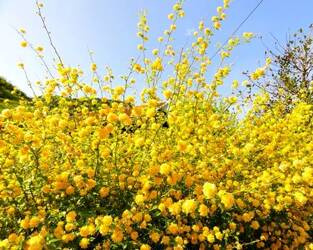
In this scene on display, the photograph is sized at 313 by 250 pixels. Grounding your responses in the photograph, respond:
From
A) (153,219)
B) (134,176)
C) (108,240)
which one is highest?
(134,176)

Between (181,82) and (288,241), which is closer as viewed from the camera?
(288,241)

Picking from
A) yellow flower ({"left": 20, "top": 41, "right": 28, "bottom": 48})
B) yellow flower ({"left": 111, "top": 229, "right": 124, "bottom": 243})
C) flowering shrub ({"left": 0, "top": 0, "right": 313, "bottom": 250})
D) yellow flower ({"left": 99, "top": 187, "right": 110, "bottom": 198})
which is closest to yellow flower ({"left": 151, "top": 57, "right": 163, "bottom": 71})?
flowering shrub ({"left": 0, "top": 0, "right": 313, "bottom": 250})

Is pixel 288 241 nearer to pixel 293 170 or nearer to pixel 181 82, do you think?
pixel 293 170

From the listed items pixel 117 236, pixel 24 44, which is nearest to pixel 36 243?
pixel 117 236

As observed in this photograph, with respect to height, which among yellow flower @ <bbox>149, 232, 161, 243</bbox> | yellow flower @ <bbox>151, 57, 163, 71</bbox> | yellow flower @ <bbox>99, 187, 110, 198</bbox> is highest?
yellow flower @ <bbox>151, 57, 163, 71</bbox>

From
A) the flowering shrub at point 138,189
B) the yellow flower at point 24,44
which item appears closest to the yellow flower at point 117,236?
the flowering shrub at point 138,189

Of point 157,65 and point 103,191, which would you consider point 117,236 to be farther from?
point 157,65

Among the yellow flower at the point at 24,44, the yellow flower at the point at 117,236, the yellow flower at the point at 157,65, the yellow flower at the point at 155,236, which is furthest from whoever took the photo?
the yellow flower at the point at 24,44

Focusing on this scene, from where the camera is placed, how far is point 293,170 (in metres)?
3.98

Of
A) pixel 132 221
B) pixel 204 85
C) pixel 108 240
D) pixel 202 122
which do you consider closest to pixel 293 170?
pixel 202 122

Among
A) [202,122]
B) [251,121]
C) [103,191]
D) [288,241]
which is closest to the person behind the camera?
[103,191]

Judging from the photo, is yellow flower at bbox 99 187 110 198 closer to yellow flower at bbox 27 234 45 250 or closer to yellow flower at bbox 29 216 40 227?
yellow flower at bbox 29 216 40 227

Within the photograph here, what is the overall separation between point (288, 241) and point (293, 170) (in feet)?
2.63

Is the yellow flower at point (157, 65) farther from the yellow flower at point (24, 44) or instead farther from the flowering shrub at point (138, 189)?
the yellow flower at point (24, 44)
